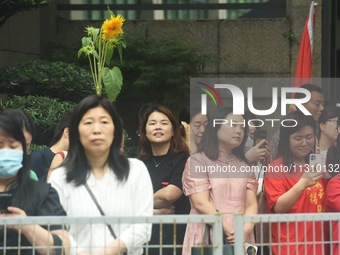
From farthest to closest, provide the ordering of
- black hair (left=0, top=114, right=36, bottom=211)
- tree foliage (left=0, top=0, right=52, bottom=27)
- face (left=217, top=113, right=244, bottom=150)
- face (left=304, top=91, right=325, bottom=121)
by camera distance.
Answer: tree foliage (left=0, top=0, right=52, bottom=27)
face (left=304, top=91, right=325, bottom=121)
face (left=217, top=113, right=244, bottom=150)
black hair (left=0, top=114, right=36, bottom=211)

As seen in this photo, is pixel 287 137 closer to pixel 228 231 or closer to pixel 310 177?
pixel 310 177

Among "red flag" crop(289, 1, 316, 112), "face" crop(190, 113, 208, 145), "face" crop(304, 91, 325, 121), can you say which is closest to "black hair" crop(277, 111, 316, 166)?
"face" crop(190, 113, 208, 145)

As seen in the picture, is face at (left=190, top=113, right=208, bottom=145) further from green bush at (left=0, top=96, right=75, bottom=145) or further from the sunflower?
green bush at (left=0, top=96, right=75, bottom=145)

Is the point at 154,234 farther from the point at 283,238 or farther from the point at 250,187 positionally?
the point at 283,238

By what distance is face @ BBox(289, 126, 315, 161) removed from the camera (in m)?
7.62

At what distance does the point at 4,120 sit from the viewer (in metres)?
6.02

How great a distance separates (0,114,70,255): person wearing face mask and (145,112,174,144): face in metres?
2.25

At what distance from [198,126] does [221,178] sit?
46.8 inches

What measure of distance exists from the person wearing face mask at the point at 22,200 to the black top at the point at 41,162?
2.02m

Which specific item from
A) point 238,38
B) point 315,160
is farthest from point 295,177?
point 238,38

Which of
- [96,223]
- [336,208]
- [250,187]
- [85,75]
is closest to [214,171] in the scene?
[250,187]

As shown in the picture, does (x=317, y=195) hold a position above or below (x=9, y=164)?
below

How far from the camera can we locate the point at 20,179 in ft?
19.1

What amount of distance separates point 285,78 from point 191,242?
29.8 ft
